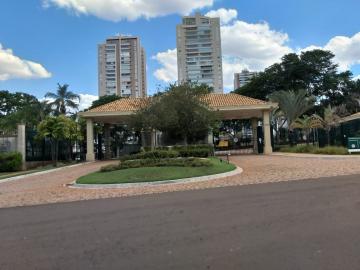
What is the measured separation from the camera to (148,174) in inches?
668

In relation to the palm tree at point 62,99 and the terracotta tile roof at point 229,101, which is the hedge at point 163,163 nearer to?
the terracotta tile roof at point 229,101

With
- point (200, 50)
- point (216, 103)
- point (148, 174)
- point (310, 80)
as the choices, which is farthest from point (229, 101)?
point (200, 50)

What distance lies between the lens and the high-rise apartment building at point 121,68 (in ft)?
258

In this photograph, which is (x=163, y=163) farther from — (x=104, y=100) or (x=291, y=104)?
(x=104, y=100)

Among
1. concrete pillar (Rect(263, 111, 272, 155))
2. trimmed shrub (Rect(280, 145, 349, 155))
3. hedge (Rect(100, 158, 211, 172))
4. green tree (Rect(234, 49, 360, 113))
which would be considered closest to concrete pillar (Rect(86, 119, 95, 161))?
concrete pillar (Rect(263, 111, 272, 155))

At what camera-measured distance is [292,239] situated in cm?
609

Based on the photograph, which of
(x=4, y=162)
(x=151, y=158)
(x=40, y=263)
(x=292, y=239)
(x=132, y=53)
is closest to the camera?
(x=40, y=263)

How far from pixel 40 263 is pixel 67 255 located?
44 cm

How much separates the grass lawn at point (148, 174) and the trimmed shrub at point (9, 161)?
11.9 metres

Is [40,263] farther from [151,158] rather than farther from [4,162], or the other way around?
[4,162]

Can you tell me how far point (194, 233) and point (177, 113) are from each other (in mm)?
22238

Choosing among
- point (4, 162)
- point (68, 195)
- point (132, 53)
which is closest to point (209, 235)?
point (68, 195)

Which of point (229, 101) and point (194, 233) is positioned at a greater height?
point (229, 101)

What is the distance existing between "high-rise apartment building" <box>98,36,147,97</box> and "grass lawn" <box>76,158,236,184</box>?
200ft
